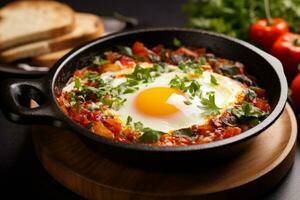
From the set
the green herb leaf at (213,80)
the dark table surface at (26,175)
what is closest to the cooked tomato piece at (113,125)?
the dark table surface at (26,175)

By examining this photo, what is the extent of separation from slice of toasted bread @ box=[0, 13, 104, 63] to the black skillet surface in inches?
34.9

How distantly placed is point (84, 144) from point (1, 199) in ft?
1.75

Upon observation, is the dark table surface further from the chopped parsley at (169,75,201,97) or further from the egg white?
the chopped parsley at (169,75,201,97)

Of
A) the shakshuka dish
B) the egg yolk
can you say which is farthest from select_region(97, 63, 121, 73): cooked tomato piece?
the egg yolk

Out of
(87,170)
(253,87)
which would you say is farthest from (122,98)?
(253,87)

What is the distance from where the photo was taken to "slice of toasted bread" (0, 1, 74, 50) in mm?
4355

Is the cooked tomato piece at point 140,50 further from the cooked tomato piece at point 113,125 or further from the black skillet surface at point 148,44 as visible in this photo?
the cooked tomato piece at point 113,125

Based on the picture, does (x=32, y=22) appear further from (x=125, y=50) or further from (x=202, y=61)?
(x=202, y=61)

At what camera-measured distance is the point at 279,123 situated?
3199 millimetres

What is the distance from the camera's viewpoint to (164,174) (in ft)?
9.06

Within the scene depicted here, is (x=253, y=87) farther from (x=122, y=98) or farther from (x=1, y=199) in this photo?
(x=1, y=199)

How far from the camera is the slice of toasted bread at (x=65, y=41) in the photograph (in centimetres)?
423

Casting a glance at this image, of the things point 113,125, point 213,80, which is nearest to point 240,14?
point 213,80

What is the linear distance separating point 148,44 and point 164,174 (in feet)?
4.00
